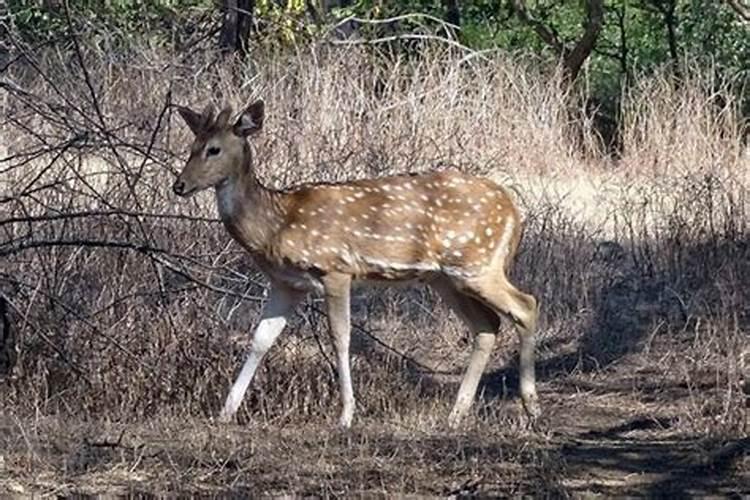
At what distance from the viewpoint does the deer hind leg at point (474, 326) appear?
10.2 meters

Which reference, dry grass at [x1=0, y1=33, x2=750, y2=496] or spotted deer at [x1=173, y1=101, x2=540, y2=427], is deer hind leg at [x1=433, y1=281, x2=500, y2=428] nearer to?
spotted deer at [x1=173, y1=101, x2=540, y2=427]

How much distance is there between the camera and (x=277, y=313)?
10.0 meters


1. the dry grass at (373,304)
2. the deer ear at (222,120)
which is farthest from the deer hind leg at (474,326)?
the deer ear at (222,120)

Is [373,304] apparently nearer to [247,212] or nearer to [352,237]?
[352,237]

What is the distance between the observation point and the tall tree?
22578mm

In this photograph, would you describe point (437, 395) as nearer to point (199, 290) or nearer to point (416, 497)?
point (199, 290)

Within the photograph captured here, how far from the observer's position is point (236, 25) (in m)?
19.5

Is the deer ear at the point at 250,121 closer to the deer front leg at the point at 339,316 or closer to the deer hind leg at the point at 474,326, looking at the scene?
the deer front leg at the point at 339,316

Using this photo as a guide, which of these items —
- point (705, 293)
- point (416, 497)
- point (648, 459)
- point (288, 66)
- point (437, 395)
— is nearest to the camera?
point (416, 497)

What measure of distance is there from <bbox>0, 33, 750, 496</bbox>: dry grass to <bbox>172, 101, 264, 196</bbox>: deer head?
201 millimetres

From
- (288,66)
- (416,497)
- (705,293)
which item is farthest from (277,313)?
(288,66)

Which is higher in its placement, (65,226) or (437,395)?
(65,226)

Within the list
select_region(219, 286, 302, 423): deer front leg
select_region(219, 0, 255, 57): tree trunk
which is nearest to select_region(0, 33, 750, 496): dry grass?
select_region(219, 286, 302, 423): deer front leg

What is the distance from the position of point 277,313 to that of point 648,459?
2228 millimetres
